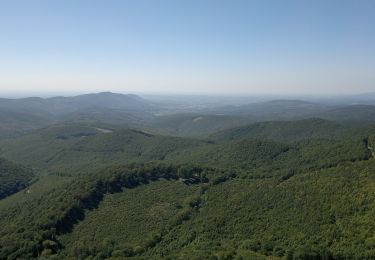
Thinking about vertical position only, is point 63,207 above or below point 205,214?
above

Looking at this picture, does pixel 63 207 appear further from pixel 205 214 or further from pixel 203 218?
pixel 205 214

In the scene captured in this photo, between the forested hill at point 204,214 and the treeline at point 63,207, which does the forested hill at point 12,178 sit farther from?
the treeline at point 63,207

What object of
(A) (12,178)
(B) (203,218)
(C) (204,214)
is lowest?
(A) (12,178)

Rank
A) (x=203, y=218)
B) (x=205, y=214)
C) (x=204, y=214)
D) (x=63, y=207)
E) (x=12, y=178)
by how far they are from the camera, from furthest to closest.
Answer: (x=12, y=178) < (x=63, y=207) < (x=204, y=214) < (x=205, y=214) < (x=203, y=218)

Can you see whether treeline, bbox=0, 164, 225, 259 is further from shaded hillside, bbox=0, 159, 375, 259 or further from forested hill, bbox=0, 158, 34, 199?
forested hill, bbox=0, 158, 34, 199

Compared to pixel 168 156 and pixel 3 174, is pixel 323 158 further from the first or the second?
pixel 3 174

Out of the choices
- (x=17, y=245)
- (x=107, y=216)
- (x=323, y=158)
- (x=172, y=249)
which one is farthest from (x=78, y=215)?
(x=323, y=158)

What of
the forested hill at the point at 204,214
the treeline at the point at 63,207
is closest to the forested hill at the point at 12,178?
the forested hill at the point at 204,214

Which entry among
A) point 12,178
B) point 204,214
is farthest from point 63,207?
point 12,178
